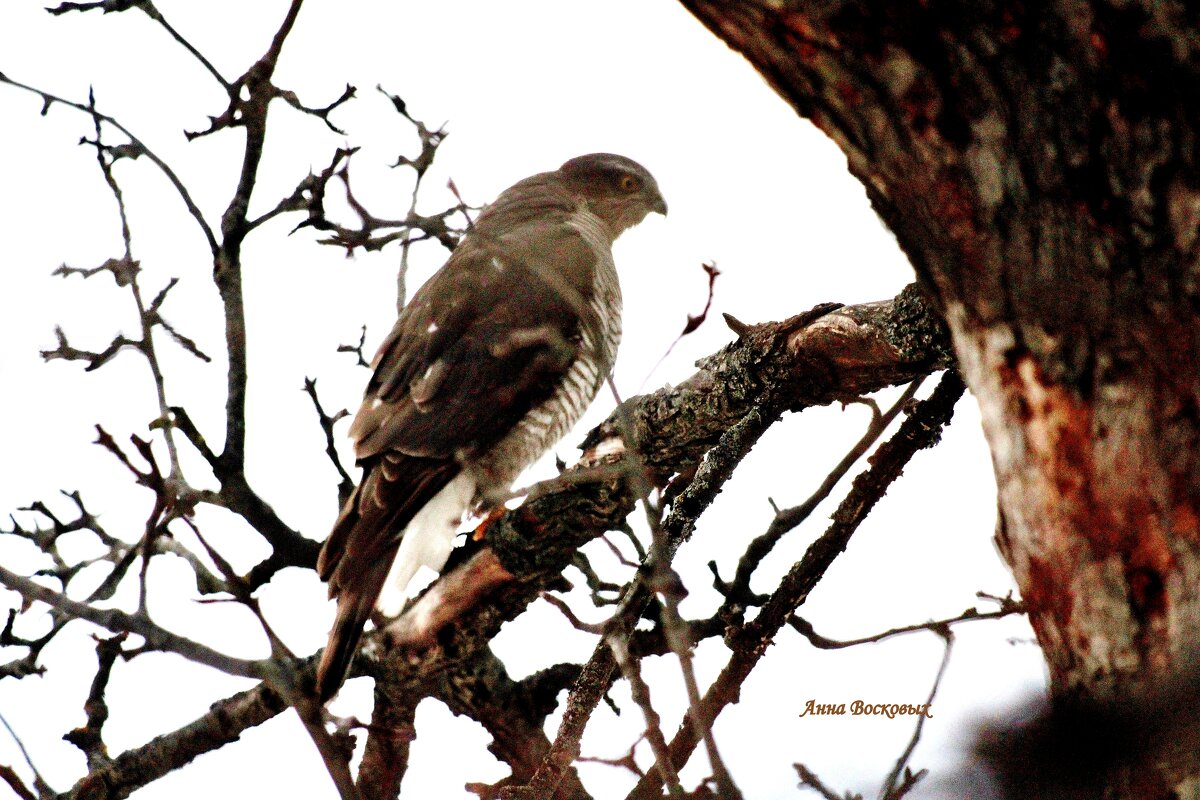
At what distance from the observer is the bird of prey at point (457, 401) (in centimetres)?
349

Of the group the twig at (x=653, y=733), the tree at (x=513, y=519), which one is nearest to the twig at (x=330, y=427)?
the tree at (x=513, y=519)

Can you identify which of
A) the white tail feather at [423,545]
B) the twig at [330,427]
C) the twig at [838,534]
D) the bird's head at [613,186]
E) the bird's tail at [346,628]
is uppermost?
the bird's head at [613,186]

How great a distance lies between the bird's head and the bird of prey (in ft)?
3.04

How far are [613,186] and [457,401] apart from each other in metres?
2.10

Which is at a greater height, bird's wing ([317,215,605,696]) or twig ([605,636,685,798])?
bird's wing ([317,215,605,696])

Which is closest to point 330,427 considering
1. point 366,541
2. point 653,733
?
point 366,541

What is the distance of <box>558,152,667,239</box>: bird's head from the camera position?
5688 millimetres

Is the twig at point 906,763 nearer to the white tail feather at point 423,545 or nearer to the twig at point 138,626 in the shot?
the twig at point 138,626

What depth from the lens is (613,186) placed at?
570cm

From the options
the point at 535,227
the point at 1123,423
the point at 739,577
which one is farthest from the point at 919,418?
the point at 535,227

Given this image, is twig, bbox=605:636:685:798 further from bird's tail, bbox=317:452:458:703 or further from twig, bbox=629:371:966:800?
bird's tail, bbox=317:452:458:703

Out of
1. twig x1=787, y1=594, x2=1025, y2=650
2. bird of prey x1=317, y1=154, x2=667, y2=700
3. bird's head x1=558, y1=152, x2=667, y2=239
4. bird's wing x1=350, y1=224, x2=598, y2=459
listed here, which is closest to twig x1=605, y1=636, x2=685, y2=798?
twig x1=787, y1=594, x2=1025, y2=650

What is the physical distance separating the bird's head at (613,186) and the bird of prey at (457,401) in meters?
0.93

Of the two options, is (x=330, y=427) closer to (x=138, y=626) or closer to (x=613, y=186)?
(x=138, y=626)
